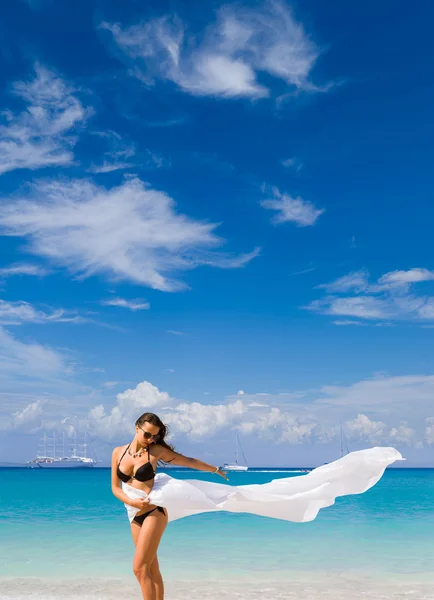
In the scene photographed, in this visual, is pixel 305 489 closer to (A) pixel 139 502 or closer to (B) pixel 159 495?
(B) pixel 159 495

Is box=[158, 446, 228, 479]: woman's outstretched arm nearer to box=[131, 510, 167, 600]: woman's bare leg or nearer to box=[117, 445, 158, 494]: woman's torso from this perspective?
box=[117, 445, 158, 494]: woman's torso

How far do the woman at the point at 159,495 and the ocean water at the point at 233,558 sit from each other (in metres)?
4.55

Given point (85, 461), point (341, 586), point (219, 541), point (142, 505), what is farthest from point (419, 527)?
point (85, 461)

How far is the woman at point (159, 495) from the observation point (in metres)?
6.19

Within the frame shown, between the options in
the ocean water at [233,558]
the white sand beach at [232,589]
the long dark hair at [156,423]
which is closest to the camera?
the long dark hair at [156,423]

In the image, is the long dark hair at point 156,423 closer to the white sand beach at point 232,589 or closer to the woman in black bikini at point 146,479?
the woman in black bikini at point 146,479

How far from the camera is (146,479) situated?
20.6 feet

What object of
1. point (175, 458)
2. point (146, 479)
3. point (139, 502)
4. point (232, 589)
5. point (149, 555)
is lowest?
point (232, 589)

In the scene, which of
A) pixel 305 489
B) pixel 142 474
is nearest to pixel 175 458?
pixel 142 474

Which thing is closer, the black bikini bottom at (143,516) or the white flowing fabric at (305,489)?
the black bikini bottom at (143,516)

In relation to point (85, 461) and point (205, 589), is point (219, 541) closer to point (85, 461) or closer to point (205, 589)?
point (205, 589)

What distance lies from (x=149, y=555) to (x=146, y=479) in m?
0.71

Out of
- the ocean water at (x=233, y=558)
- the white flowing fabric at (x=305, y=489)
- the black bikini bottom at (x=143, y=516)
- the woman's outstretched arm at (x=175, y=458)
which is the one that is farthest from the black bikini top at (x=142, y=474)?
the ocean water at (x=233, y=558)

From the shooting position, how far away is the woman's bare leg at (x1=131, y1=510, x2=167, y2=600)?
6160 mm
